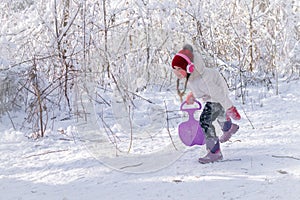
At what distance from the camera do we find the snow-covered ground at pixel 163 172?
7.75 ft

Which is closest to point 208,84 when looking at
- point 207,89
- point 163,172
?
point 207,89

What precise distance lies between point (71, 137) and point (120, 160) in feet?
2.73

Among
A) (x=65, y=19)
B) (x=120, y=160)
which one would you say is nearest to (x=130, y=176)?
(x=120, y=160)

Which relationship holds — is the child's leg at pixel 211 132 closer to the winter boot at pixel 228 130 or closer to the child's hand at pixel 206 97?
the child's hand at pixel 206 97

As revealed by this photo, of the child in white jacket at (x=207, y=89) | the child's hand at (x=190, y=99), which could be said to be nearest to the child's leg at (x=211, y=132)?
the child in white jacket at (x=207, y=89)

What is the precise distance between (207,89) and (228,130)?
0.45 meters

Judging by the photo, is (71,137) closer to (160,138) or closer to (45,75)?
(160,138)

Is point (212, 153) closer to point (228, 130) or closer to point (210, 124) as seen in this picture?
point (210, 124)

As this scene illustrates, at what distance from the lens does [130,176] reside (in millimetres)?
2674

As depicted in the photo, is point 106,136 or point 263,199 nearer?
point 263,199

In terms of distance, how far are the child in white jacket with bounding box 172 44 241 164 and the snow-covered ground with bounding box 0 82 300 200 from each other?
0.42 feet

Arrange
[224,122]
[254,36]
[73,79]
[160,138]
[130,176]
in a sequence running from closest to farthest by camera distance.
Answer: [130,176]
[224,122]
[160,138]
[73,79]
[254,36]

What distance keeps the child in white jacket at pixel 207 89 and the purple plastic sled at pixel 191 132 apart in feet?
0.33

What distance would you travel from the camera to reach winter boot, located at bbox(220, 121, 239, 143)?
312 centimetres
